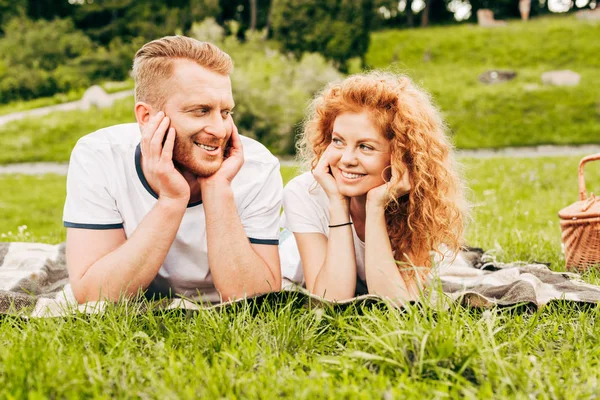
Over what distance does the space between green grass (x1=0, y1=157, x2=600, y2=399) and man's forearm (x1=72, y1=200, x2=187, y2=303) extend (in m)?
0.22

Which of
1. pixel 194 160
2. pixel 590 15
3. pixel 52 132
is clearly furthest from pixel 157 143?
pixel 590 15

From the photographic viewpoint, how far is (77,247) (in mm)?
3205

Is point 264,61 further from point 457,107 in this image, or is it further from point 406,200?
point 406,200

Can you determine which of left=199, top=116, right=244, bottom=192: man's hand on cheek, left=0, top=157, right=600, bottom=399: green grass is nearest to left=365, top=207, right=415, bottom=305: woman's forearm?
left=0, top=157, right=600, bottom=399: green grass

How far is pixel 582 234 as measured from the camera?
4.28 metres

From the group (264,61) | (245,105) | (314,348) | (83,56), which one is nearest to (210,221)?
(314,348)

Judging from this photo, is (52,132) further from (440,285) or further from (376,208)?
(440,285)

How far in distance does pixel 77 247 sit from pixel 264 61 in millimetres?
13677

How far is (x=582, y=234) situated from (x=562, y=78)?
17.8 metres

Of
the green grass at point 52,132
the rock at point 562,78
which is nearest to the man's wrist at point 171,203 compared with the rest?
the green grass at point 52,132

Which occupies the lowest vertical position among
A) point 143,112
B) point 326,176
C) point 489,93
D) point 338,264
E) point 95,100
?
point 95,100

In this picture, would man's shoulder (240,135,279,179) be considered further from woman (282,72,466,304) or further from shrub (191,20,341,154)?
shrub (191,20,341,154)

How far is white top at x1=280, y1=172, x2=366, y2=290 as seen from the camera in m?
3.60

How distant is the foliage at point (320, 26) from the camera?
65.0 feet
